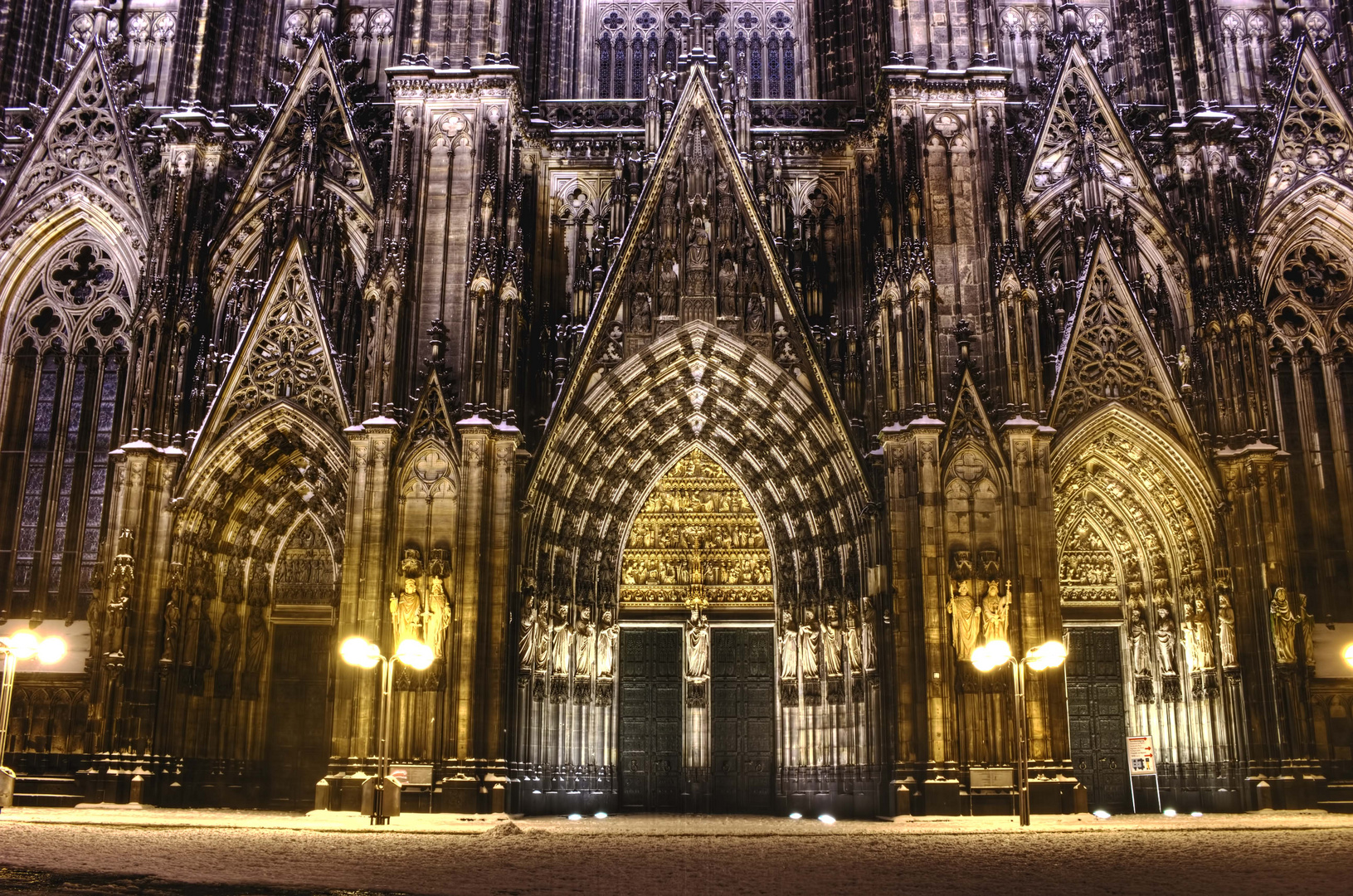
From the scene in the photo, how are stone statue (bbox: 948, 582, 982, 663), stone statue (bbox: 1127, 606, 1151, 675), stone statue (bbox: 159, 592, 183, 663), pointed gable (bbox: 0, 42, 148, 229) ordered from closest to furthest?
stone statue (bbox: 948, 582, 982, 663) < stone statue (bbox: 159, 592, 183, 663) < stone statue (bbox: 1127, 606, 1151, 675) < pointed gable (bbox: 0, 42, 148, 229)

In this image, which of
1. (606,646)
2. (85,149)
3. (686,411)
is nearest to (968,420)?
(686,411)

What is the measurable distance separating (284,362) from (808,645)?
38.7ft

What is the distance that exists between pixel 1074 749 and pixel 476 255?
15.0 meters

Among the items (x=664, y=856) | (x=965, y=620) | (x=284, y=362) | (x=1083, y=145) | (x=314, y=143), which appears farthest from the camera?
(x=314, y=143)

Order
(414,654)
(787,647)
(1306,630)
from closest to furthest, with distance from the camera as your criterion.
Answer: (414,654) → (1306,630) → (787,647)

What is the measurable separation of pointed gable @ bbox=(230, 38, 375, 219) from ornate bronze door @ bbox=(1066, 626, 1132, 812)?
17.2 metres

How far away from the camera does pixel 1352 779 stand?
69.2ft

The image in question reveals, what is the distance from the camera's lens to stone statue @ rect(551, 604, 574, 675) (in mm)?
23031

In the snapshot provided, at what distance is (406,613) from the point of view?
2058 centimetres

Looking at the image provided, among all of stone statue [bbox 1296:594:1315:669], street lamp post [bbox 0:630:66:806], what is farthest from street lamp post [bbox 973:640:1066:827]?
street lamp post [bbox 0:630:66:806]

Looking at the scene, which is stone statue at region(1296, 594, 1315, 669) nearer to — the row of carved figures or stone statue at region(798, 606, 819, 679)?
stone statue at region(798, 606, 819, 679)

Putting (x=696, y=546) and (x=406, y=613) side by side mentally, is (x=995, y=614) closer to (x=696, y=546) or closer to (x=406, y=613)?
(x=696, y=546)

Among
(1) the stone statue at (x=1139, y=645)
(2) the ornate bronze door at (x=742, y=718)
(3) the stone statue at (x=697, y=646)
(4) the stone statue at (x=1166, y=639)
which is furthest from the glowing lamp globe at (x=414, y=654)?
(4) the stone statue at (x=1166, y=639)

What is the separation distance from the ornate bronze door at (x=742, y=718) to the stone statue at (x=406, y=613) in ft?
21.4
